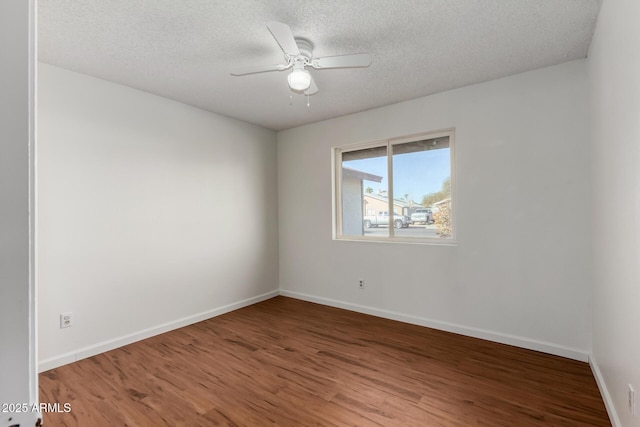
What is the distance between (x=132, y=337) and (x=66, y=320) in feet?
1.89

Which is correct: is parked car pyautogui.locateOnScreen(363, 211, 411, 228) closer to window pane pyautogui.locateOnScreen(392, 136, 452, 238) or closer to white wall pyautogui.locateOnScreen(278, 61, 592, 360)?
window pane pyautogui.locateOnScreen(392, 136, 452, 238)

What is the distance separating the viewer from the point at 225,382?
225 cm

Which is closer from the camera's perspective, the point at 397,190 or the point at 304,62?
the point at 304,62

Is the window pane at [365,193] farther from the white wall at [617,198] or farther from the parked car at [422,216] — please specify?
the white wall at [617,198]

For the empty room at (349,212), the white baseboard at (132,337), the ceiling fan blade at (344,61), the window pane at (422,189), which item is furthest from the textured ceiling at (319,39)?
the white baseboard at (132,337)

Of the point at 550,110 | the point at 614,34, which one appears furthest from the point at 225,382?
the point at 550,110

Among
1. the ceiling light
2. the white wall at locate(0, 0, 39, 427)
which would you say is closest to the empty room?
the ceiling light

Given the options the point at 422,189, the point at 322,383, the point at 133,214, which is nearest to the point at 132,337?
the point at 133,214

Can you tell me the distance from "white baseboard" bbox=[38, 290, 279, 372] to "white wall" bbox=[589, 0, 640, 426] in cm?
348

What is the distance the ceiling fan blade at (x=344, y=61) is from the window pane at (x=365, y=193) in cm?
172

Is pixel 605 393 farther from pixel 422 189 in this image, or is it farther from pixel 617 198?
pixel 422 189

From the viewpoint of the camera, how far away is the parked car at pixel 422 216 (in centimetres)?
338

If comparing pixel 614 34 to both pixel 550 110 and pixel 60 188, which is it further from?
pixel 60 188

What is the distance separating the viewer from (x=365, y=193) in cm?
393
